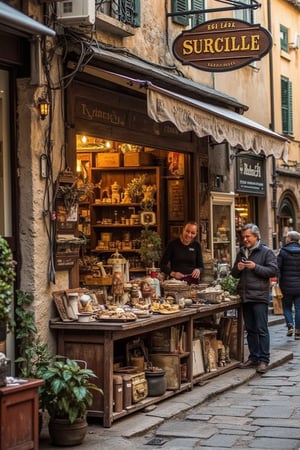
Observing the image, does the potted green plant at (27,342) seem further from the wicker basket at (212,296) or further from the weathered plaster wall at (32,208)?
the wicker basket at (212,296)

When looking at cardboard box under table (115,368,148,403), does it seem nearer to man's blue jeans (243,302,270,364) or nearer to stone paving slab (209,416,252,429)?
stone paving slab (209,416,252,429)

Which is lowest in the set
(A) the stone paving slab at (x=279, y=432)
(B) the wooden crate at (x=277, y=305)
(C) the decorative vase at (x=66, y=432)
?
(A) the stone paving slab at (x=279, y=432)

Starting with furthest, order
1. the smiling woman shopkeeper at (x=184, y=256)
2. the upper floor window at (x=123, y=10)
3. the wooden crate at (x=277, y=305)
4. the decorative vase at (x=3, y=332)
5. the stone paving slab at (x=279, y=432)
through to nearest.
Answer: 1. the wooden crate at (x=277, y=305)
2. the smiling woman shopkeeper at (x=184, y=256)
3. the upper floor window at (x=123, y=10)
4. the stone paving slab at (x=279, y=432)
5. the decorative vase at (x=3, y=332)

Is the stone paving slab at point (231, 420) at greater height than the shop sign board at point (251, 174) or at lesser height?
lesser

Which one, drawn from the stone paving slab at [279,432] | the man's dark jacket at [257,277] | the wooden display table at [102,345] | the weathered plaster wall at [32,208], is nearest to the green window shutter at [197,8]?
the man's dark jacket at [257,277]

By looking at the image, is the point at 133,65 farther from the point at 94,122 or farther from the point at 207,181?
the point at 207,181

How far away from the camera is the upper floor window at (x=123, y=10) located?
Answer: 10.7 metres

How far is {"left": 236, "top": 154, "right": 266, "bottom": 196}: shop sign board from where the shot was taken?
17.0 metres

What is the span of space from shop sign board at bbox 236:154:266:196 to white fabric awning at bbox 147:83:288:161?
3537 mm

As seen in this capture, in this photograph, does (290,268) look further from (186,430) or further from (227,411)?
(186,430)

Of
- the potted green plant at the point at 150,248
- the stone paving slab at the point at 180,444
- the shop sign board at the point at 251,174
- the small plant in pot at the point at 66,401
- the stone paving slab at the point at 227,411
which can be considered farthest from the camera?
the shop sign board at the point at 251,174

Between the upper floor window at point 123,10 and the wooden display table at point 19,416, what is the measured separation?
16.6 ft

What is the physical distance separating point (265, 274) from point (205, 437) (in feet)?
11.3

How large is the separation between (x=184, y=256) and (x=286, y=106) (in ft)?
32.6
